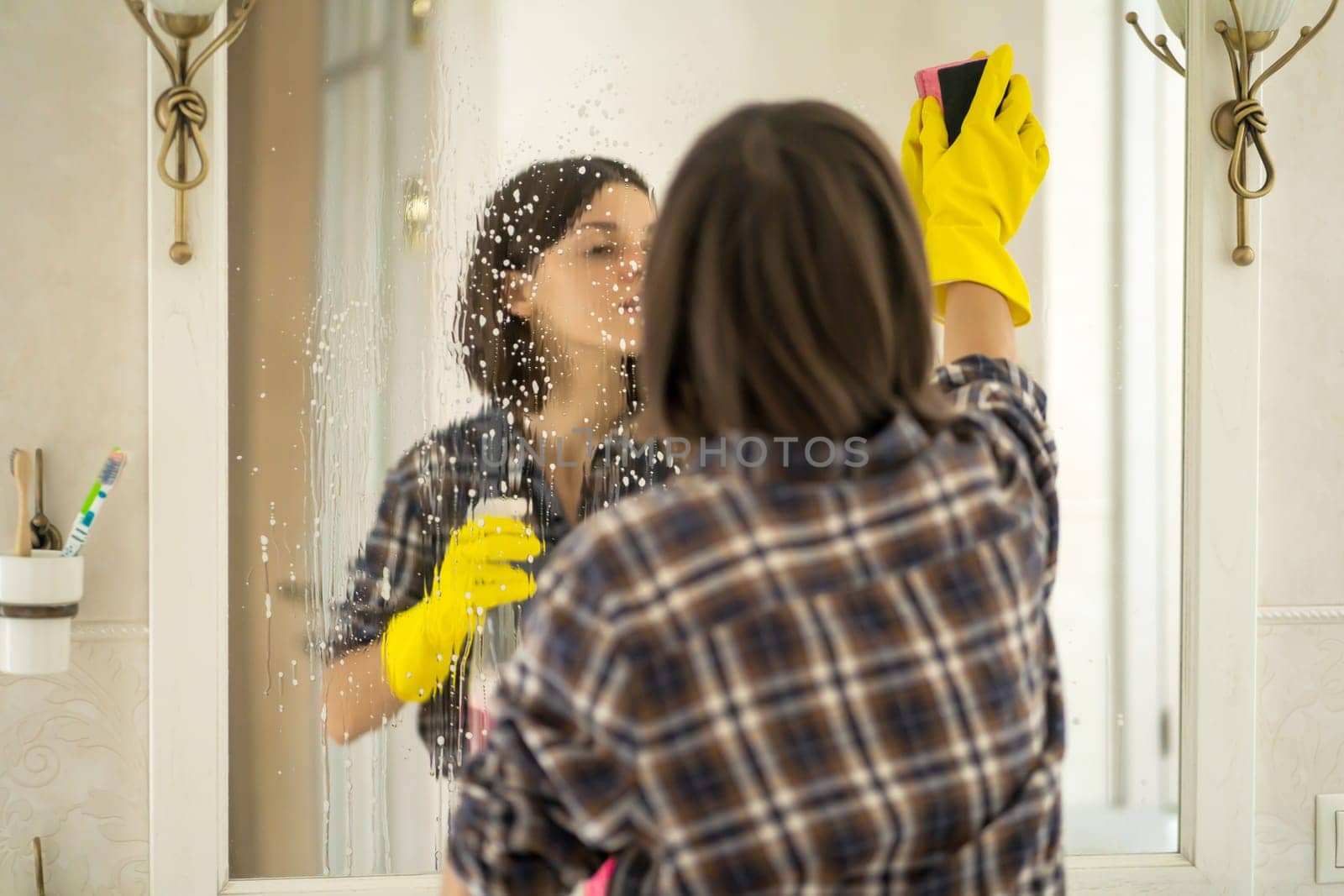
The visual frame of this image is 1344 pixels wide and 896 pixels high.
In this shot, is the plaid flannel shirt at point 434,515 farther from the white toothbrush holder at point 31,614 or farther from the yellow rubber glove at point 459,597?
the white toothbrush holder at point 31,614

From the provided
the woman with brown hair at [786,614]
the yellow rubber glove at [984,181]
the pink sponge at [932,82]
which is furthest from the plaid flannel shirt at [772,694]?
the pink sponge at [932,82]

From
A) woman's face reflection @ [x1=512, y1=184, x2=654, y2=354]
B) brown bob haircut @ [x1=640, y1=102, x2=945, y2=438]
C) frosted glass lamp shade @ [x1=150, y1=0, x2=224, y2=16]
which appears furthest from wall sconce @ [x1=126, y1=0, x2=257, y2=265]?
brown bob haircut @ [x1=640, y1=102, x2=945, y2=438]

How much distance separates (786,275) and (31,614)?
0.69 metres

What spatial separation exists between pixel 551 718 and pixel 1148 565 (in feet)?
2.45

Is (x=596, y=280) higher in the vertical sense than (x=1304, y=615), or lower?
higher

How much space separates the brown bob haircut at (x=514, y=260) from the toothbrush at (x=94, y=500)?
0.96 ft

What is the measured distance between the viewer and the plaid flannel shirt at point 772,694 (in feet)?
1.62

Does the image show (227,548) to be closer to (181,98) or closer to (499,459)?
(499,459)

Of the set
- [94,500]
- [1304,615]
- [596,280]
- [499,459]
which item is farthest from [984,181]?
[94,500]

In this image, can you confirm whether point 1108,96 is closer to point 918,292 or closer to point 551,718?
point 918,292

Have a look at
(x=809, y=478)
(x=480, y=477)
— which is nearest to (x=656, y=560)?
(x=809, y=478)

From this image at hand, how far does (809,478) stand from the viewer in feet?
1.68

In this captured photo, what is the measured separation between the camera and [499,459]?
966 millimetres

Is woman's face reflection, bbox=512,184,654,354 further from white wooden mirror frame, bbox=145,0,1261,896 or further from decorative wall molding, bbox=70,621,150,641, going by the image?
decorative wall molding, bbox=70,621,150,641
